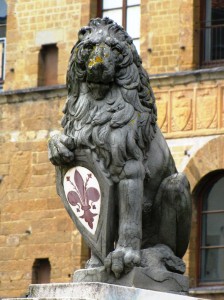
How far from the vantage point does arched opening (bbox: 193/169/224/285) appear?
2941 cm

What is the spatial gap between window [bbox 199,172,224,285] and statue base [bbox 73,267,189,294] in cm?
1475

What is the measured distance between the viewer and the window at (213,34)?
3007 cm

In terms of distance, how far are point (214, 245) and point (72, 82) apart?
1497cm

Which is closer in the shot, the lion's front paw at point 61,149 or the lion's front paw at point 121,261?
the lion's front paw at point 121,261

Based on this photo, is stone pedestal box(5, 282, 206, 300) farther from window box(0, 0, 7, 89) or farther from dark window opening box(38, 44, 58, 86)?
window box(0, 0, 7, 89)

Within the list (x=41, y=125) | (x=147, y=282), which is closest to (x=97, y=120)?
(x=147, y=282)

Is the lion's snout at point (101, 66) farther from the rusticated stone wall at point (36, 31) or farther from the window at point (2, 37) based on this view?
the window at point (2, 37)

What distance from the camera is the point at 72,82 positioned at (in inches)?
584

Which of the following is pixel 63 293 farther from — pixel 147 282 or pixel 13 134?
pixel 13 134

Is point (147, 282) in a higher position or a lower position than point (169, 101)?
lower

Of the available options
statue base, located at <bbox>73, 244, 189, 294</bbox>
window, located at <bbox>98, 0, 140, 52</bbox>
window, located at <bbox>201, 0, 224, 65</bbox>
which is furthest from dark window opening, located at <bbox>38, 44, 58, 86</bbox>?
statue base, located at <bbox>73, 244, 189, 294</bbox>

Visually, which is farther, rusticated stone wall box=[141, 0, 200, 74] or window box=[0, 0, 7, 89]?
window box=[0, 0, 7, 89]

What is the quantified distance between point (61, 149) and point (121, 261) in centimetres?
103

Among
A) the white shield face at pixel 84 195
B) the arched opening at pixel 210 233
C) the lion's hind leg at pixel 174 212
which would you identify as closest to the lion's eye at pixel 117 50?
the white shield face at pixel 84 195
